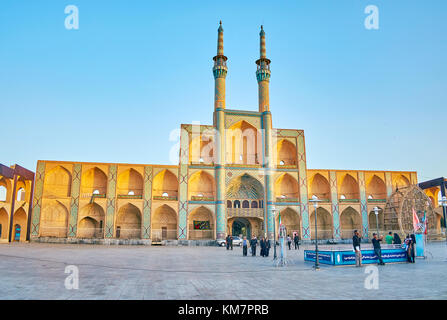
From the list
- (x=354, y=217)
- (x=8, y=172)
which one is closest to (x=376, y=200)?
(x=354, y=217)

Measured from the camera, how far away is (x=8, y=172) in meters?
28.8

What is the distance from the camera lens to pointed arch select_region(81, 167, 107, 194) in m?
34.6

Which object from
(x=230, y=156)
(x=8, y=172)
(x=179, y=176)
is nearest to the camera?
(x=8, y=172)

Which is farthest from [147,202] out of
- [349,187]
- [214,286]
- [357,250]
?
[214,286]

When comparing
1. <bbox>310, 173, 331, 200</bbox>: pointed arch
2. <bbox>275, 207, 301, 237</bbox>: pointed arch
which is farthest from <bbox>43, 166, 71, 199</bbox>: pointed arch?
<bbox>310, 173, 331, 200</bbox>: pointed arch

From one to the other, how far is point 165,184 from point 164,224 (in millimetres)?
4404

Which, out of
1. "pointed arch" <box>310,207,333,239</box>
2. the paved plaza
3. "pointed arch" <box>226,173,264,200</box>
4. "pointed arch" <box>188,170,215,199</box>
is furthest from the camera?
"pointed arch" <box>310,207,333,239</box>

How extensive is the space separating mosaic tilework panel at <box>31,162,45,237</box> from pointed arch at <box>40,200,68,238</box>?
21.0 inches

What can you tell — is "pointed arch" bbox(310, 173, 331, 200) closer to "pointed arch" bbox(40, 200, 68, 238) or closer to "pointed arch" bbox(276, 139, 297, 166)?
"pointed arch" bbox(276, 139, 297, 166)

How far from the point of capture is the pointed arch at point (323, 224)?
121 feet

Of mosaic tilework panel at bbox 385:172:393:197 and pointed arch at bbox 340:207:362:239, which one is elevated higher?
mosaic tilework panel at bbox 385:172:393:197
